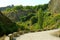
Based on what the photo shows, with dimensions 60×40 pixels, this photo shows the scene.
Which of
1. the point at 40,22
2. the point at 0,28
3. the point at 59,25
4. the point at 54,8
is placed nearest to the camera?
the point at 0,28

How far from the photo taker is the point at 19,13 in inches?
3723

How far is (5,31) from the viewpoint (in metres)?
24.9

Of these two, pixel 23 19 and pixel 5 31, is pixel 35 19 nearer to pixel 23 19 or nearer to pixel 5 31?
pixel 23 19

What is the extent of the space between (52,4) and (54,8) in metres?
3.63

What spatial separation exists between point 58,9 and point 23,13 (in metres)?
19.2

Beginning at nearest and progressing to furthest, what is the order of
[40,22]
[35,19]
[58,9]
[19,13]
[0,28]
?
1. [0,28]
2. [40,22]
3. [35,19]
4. [58,9]
5. [19,13]

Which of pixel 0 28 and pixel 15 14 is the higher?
pixel 0 28

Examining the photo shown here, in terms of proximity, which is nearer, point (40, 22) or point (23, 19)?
point (40, 22)

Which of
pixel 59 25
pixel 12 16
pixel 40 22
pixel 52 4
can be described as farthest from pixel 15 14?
pixel 59 25

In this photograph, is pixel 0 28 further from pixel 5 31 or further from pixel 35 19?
pixel 35 19

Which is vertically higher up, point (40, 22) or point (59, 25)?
point (59, 25)

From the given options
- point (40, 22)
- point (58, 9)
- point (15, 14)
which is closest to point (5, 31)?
point (40, 22)

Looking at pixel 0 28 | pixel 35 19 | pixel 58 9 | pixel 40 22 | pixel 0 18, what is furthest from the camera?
pixel 58 9

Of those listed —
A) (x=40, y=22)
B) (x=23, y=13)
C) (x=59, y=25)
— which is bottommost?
(x=23, y=13)
